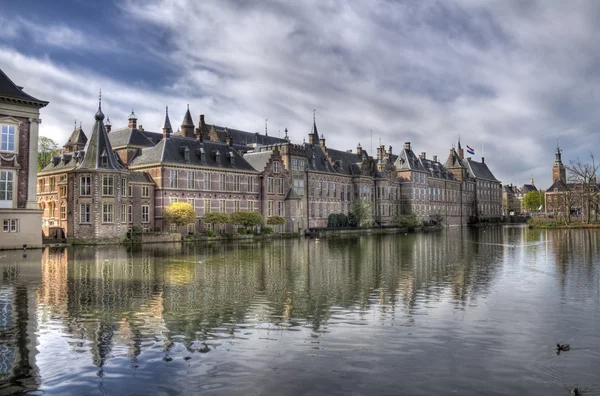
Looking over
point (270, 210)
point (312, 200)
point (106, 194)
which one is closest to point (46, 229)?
point (106, 194)

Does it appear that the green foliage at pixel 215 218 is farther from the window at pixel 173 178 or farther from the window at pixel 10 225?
the window at pixel 10 225

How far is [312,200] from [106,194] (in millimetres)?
35526

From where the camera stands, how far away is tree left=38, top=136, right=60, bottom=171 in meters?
81.0

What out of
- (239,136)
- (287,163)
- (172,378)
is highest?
(239,136)

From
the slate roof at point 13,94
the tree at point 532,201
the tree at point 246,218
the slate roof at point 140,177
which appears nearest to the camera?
the slate roof at point 13,94

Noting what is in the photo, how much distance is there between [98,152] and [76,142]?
26668 millimetres

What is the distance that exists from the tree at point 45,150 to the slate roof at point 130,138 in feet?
51.5

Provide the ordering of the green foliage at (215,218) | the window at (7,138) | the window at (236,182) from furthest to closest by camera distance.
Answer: the window at (236,182) < the green foliage at (215,218) < the window at (7,138)

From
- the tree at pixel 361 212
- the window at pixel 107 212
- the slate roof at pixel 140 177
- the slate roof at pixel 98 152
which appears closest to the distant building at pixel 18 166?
the slate roof at pixel 98 152

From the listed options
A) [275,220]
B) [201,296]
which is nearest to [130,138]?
[275,220]

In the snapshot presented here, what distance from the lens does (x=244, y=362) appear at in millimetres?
11875

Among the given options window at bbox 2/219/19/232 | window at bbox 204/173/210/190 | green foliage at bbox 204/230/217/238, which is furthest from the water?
window at bbox 204/173/210/190

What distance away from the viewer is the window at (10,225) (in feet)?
138

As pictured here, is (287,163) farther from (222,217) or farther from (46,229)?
(46,229)
